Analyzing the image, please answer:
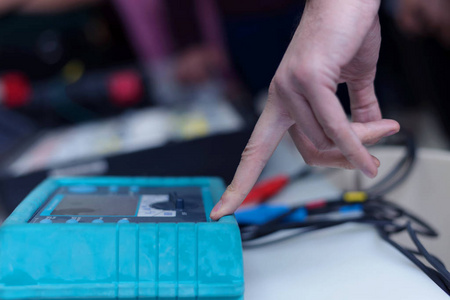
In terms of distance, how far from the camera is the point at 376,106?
0.42 metres

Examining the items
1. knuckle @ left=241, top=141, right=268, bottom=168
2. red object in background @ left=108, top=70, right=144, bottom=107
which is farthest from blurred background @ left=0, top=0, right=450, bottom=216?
knuckle @ left=241, top=141, right=268, bottom=168

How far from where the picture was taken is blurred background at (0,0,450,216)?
2.02ft

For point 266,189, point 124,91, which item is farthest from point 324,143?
point 124,91

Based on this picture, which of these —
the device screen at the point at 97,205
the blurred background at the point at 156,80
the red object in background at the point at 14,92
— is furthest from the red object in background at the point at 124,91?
the device screen at the point at 97,205

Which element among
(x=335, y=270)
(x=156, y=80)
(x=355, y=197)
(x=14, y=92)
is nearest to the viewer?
(x=335, y=270)

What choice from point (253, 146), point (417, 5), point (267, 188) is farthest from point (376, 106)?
point (417, 5)

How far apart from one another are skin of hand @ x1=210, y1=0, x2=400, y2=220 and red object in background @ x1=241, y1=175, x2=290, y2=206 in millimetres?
237

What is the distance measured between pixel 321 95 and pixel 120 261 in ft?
0.63

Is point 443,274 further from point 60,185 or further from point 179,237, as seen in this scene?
point 60,185

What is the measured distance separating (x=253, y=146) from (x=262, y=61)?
781 millimetres

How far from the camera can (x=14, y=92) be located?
88cm

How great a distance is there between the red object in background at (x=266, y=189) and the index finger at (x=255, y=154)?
23cm

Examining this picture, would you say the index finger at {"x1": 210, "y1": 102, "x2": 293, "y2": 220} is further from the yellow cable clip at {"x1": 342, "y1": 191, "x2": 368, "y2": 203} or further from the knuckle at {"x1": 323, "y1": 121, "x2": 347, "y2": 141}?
the yellow cable clip at {"x1": 342, "y1": 191, "x2": 368, "y2": 203}

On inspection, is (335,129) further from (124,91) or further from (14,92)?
(14,92)
